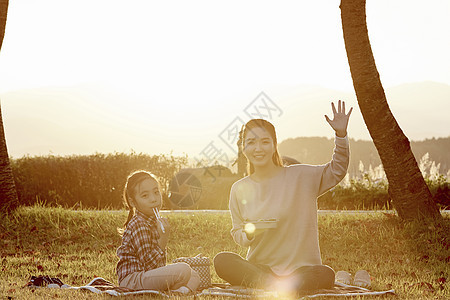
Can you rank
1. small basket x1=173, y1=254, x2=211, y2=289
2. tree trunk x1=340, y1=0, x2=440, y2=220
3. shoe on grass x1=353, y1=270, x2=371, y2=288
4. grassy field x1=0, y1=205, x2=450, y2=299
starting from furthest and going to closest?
tree trunk x1=340, y1=0, x2=440, y2=220, grassy field x1=0, y1=205, x2=450, y2=299, shoe on grass x1=353, y1=270, x2=371, y2=288, small basket x1=173, y1=254, x2=211, y2=289

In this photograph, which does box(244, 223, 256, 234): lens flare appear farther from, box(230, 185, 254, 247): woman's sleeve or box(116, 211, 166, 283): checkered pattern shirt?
box(116, 211, 166, 283): checkered pattern shirt

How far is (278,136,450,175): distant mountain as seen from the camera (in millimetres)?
23938

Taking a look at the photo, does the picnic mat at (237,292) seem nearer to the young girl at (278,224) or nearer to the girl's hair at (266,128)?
the young girl at (278,224)

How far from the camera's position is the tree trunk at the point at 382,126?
29.7ft

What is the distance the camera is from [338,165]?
525 cm

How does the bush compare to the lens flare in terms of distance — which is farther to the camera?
the bush

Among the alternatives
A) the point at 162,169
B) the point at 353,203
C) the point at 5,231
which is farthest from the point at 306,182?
the point at 162,169

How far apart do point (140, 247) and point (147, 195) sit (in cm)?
51

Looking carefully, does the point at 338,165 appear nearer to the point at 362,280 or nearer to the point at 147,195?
the point at 362,280

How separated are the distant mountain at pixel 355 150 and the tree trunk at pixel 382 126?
14.2m

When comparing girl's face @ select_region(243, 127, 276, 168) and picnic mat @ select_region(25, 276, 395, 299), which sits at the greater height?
girl's face @ select_region(243, 127, 276, 168)

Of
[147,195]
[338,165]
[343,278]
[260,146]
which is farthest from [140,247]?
[343,278]

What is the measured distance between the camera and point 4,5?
1162cm

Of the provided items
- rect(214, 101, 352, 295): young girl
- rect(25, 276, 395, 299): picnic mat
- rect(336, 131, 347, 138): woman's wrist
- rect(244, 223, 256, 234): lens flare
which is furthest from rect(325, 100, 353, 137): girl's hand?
rect(25, 276, 395, 299): picnic mat
